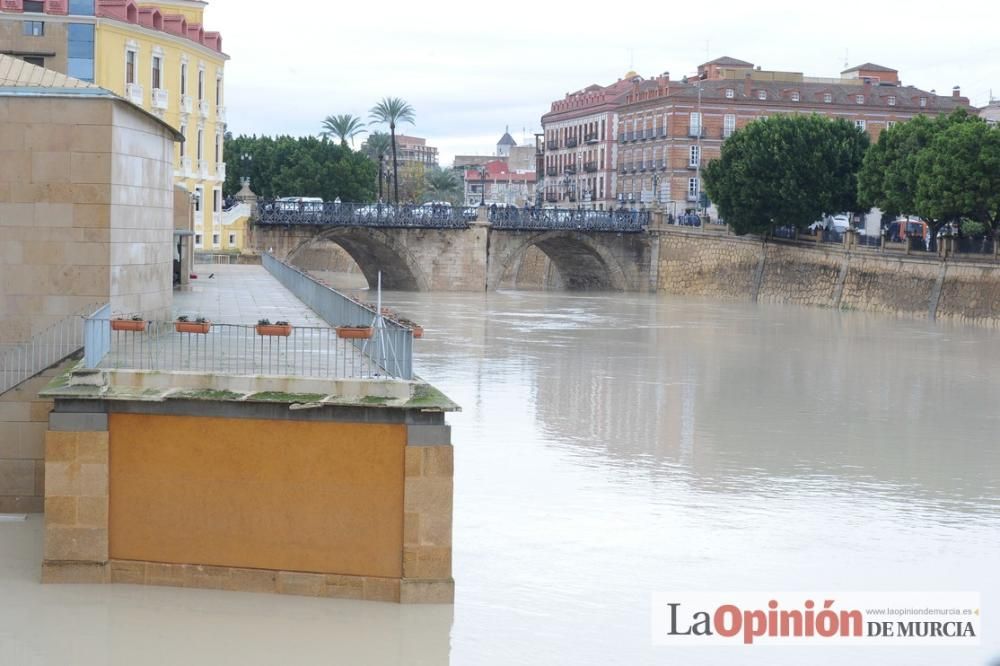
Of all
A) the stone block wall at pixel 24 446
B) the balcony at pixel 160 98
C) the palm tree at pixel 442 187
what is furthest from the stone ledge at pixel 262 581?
the palm tree at pixel 442 187

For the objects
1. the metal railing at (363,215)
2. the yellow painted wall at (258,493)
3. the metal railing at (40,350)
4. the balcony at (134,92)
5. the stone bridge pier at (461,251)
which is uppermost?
the balcony at (134,92)

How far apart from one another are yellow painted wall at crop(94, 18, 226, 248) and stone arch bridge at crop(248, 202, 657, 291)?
8.92 meters

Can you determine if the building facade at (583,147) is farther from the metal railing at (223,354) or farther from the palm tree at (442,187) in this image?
the metal railing at (223,354)

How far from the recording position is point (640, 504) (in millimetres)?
21797

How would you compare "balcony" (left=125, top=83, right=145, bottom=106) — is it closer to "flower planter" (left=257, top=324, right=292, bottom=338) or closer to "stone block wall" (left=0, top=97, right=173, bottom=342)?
"stone block wall" (left=0, top=97, right=173, bottom=342)

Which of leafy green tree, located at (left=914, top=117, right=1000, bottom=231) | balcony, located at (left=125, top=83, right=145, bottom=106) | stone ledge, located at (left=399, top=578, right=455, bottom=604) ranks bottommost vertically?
stone ledge, located at (left=399, top=578, right=455, bottom=604)

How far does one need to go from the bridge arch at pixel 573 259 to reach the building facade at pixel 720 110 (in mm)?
8184

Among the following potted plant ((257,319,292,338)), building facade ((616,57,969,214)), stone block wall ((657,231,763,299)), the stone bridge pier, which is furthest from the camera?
building facade ((616,57,969,214))

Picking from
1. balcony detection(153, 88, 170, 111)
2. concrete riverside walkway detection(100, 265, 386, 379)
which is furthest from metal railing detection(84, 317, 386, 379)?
balcony detection(153, 88, 170, 111)

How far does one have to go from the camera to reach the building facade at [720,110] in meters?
86.6

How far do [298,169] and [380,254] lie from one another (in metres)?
20.9

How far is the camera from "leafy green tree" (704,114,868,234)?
2554 inches

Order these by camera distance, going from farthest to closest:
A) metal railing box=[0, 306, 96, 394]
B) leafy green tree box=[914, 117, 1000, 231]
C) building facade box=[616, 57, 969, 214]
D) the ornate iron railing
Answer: building facade box=[616, 57, 969, 214] < the ornate iron railing < leafy green tree box=[914, 117, 1000, 231] < metal railing box=[0, 306, 96, 394]

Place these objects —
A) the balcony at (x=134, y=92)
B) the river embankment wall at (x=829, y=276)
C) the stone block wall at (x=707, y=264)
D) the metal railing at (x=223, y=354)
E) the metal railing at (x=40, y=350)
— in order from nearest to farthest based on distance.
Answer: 1. the metal railing at (x=223, y=354)
2. the metal railing at (x=40, y=350)
3. the balcony at (x=134, y=92)
4. the river embankment wall at (x=829, y=276)
5. the stone block wall at (x=707, y=264)
